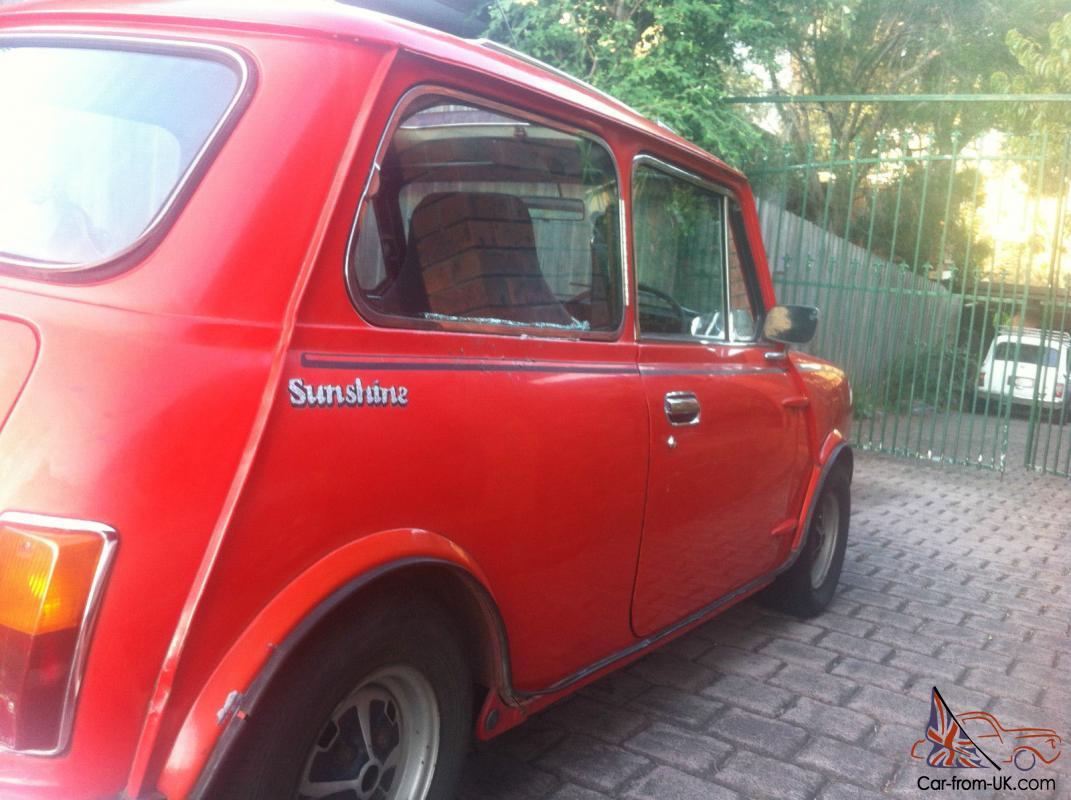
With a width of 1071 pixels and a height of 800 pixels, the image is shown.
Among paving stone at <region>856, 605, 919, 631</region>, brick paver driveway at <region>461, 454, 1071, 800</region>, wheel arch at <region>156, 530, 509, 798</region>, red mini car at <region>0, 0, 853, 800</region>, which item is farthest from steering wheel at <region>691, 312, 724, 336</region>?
paving stone at <region>856, 605, 919, 631</region>

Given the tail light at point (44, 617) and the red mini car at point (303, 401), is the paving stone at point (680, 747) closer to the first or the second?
the red mini car at point (303, 401)

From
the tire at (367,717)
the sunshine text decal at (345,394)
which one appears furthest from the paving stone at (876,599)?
the sunshine text decal at (345,394)

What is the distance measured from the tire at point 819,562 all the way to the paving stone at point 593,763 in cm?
158

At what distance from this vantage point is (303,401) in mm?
1862

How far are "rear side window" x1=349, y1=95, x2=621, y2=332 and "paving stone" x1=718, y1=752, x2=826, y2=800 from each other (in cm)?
144

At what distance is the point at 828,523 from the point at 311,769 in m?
3.39

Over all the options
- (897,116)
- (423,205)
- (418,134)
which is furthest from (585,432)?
(897,116)

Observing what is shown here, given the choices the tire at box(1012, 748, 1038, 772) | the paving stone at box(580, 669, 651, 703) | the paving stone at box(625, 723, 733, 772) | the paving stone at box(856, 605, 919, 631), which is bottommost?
the paving stone at box(856, 605, 919, 631)

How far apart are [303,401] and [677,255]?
6.46 feet

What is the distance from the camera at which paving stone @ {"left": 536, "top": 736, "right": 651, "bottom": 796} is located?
9.78 ft

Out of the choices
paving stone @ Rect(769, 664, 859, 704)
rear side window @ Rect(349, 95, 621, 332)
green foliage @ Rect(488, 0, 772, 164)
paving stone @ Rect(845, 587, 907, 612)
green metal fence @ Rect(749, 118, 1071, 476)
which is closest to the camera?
rear side window @ Rect(349, 95, 621, 332)

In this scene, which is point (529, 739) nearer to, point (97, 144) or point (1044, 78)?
point (97, 144)

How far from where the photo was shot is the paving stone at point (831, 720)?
3.44m

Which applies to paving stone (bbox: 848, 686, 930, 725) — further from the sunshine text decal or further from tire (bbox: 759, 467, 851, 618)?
the sunshine text decal
